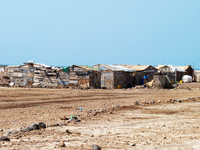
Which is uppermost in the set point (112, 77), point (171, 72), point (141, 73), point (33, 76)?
point (171, 72)

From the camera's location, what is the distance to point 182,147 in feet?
22.7

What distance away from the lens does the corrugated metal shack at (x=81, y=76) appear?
2933 cm

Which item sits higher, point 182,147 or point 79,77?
point 79,77

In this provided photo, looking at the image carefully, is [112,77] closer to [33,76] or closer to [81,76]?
[81,76]

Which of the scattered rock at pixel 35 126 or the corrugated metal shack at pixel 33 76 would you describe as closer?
the scattered rock at pixel 35 126

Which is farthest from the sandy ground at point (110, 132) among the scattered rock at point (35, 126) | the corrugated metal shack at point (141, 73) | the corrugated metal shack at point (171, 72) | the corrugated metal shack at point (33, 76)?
the corrugated metal shack at point (171, 72)

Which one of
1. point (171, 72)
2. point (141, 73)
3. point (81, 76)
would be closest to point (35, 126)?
point (81, 76)

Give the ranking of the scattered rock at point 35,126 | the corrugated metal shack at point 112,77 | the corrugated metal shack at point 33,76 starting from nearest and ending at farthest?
1. the scattered rock at point 35,126
2. the corrugated metal shack at point 33,76
3. the corrugated metal shack at point 112,77

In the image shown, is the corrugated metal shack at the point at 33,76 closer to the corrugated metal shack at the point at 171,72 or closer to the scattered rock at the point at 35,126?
the scattered rock at the point at 35,126

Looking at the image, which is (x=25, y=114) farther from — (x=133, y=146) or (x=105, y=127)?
(x=133, y=146)

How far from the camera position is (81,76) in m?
29.6

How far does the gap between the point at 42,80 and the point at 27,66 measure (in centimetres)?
301

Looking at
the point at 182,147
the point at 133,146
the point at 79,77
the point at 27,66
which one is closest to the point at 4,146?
the point at 133,146

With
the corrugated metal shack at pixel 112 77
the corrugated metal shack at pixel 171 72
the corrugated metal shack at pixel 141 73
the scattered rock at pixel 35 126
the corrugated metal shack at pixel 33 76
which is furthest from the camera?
the corrugated metal shack at pixel 171 72
